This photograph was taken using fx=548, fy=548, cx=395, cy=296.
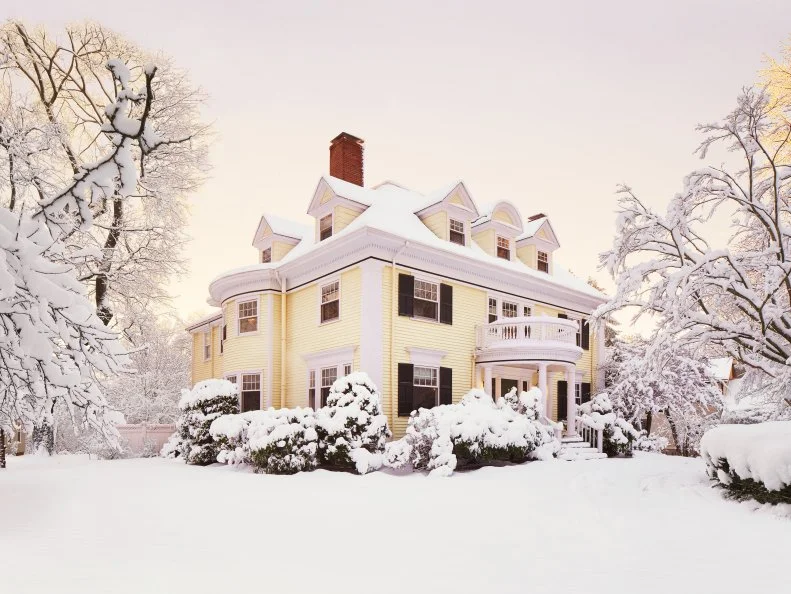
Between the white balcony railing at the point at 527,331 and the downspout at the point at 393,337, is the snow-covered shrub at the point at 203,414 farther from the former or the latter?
the white balcony railing at the point at 527,331

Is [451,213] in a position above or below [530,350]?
above

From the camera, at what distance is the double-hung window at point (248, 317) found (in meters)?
20.7

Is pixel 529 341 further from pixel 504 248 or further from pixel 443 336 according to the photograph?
pixel 504 248

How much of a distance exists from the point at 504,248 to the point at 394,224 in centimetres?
570

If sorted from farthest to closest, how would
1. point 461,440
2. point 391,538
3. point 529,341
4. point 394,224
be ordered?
point 394,224 < point 529,341 < point 461,440 < point 391,538

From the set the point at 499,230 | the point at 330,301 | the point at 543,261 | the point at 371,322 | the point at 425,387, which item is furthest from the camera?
the point at 543,261

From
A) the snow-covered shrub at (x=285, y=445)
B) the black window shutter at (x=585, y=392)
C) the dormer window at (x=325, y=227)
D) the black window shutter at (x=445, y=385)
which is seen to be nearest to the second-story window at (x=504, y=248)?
the black window shutter at (x=445, y=385)

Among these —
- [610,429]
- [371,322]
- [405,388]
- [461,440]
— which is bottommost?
[610,429]

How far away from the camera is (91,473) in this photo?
1456 centimetres

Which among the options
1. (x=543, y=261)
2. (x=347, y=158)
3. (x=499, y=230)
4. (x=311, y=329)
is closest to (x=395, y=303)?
(x=311, y=329)

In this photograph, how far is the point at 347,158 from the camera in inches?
866

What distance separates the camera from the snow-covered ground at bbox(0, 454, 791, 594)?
5.27m

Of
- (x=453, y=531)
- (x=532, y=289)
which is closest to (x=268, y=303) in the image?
(x=532, y=289)

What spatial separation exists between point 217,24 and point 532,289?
15863mm
